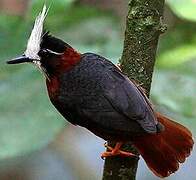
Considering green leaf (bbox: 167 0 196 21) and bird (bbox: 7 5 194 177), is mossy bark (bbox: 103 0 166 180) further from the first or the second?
green leaf (bbox: 167 0 196 21)

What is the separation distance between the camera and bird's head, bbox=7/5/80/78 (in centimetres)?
147

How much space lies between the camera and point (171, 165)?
1.62 metres

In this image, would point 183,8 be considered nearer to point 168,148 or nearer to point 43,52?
point 168,148

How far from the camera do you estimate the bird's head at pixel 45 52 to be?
1.47 m

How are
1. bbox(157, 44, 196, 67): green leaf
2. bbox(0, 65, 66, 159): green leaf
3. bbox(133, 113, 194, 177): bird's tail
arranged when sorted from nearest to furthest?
bbox(133, 113, 194, 177): bird's tail
bbox(0, 65, 66, 159): green leaf
bbox(157, 44, 196, 67): green leaf

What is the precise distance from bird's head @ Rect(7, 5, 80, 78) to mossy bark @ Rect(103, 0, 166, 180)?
118 millimetres

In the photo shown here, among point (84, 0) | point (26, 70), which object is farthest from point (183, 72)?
point (84, 0)

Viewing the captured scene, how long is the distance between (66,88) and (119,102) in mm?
109

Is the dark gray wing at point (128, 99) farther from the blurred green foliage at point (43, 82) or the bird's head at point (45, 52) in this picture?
the blurred green foliage at point (43, 82)

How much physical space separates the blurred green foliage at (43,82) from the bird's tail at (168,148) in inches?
14.6

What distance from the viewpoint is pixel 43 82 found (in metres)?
2.12

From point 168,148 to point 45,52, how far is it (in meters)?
0.33

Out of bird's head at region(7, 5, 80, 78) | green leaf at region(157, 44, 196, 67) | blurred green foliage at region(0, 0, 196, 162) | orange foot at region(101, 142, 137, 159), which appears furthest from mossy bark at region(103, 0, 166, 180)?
green leaf at region(157, 44, 196, 67)

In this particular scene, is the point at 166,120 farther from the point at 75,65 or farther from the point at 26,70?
the point at 26,70
